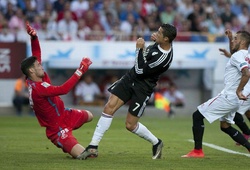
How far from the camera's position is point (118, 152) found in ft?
40.4

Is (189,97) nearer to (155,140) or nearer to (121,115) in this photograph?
(121,115)

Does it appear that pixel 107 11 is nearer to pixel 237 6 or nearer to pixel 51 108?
pixel 237 6

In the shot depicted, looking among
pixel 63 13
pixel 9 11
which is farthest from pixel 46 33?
pixel 9 11

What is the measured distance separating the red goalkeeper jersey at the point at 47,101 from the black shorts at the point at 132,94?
0.96 metres

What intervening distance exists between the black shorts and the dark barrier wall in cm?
1330

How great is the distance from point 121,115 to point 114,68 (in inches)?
71.9

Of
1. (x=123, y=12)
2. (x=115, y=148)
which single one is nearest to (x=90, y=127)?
(x=115, y=148)

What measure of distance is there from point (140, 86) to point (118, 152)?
62.1 inches

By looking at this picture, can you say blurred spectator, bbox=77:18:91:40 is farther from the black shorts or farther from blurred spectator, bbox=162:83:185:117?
the black shorts

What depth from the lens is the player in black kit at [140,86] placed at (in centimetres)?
1112

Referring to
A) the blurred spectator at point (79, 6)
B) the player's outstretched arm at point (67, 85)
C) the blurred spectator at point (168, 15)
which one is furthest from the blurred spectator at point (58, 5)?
the player's outstretched arm at point (67, 85)

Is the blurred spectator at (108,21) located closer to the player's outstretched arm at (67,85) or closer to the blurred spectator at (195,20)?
the blurred spectator at (195,20)

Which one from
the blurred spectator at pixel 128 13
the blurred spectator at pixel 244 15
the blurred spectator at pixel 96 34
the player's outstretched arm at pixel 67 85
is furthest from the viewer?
the blurred spectator at pixel 244 15

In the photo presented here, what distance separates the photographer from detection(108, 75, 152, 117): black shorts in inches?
441
